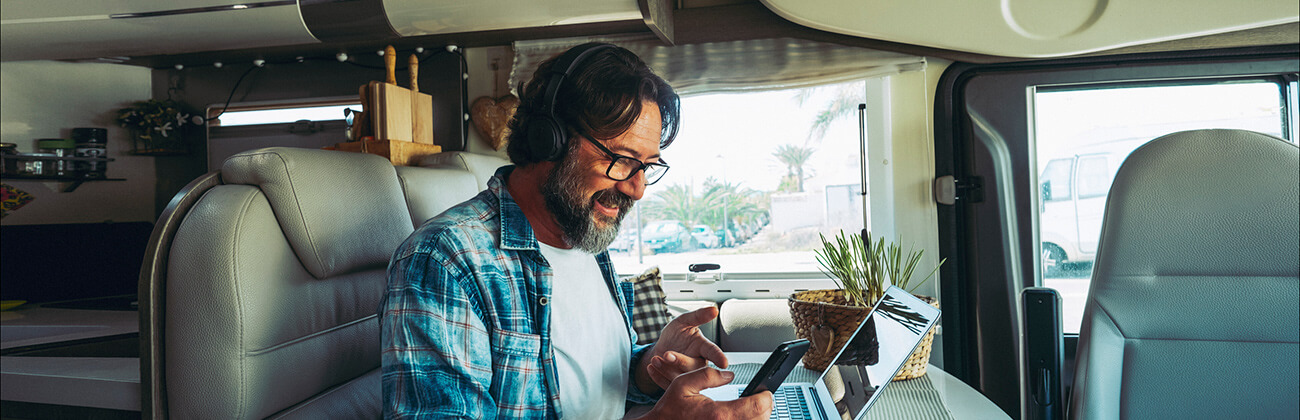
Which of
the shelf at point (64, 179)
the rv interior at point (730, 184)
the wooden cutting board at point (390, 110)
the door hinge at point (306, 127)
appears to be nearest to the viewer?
the rv interior at point (730, 184)

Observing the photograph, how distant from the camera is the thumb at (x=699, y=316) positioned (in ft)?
→ 3.39

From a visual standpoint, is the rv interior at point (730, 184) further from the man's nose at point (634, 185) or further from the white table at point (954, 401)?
the man's nose at point (634, 185)

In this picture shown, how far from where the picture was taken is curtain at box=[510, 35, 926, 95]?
223 cm

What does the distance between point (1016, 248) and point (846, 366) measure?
4.59ft

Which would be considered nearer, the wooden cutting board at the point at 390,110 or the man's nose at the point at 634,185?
the man's nose at the point at 634,185

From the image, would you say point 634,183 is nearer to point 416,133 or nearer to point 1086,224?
point 416,133

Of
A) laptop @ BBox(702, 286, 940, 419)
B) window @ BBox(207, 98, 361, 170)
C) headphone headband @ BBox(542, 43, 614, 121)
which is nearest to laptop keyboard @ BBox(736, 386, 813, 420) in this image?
laptop @ BBox(702, 286, 940, 419)

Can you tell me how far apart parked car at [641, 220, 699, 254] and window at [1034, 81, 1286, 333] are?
1332 mm

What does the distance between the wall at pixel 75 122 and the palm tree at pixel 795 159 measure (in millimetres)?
2778

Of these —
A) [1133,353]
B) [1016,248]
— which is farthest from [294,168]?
[1016,248]

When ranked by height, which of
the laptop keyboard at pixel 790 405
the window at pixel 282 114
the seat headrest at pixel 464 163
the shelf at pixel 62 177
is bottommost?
the laptop keyboard at pixel 790 405

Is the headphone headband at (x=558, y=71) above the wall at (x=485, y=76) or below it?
below

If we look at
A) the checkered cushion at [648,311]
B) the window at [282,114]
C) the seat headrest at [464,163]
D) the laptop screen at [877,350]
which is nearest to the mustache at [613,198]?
the laptop screen at [877,350]

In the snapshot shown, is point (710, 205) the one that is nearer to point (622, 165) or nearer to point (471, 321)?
point (622, 165)
